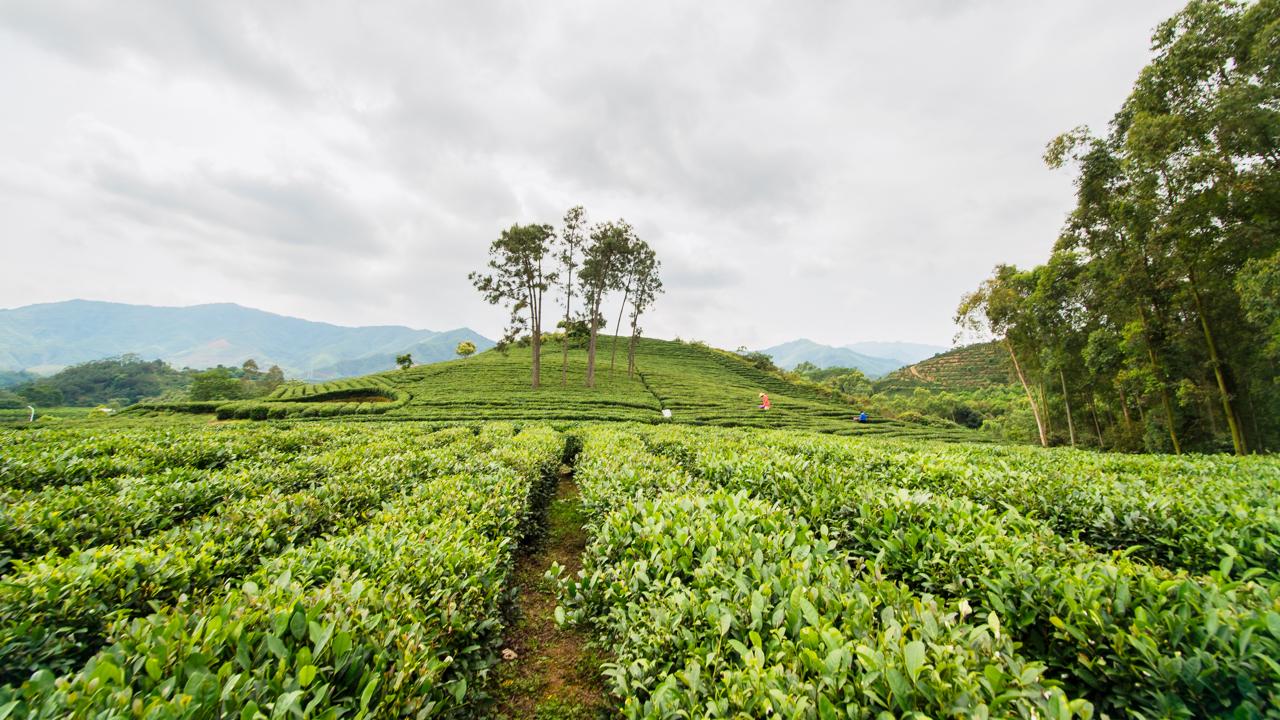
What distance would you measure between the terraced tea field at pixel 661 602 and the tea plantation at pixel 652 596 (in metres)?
0.02

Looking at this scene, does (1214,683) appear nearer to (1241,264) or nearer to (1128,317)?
(1241,264)

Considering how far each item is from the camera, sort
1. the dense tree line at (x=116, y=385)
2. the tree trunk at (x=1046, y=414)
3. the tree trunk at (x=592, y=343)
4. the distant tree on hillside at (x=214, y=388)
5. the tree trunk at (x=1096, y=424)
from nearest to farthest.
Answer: the tree trunk at (x=1096, y=424) < the tree trunk at (x=1046, y=414) < the tree trunk at (x=592, y=343) < the distant tree on hillside at (x=214, y=388) < the dense tree line at (x=116, y=385)

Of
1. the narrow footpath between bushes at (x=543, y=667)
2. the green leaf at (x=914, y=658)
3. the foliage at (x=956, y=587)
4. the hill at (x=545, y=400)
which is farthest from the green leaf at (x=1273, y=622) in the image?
the hill at (x=545, y=400)

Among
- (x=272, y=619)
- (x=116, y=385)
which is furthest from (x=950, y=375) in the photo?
(x=116, y=385)

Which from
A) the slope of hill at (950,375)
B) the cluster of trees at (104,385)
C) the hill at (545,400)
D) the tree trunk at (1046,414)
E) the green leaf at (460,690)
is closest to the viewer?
the green leaf at (460,690)

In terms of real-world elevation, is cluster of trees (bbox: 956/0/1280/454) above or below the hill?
above

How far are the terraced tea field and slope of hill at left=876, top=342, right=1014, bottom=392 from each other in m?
87.6

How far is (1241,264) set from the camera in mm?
14141

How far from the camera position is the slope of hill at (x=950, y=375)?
78812 millimetres

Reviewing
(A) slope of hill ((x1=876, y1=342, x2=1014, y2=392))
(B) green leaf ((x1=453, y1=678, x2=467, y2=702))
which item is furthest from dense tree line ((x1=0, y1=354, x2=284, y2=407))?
(A) slope of hill ((x1=876, y1=342, x2=1014, y2=392))

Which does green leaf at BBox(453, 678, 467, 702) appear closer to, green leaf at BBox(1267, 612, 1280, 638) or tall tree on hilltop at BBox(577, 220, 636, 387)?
green leaf at BBox(1267, 612, 1280, 638)

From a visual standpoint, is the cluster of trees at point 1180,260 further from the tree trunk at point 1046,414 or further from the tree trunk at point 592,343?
the tree trunk at point 592,343

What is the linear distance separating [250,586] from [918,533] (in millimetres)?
5205

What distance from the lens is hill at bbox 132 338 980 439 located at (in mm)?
23447
